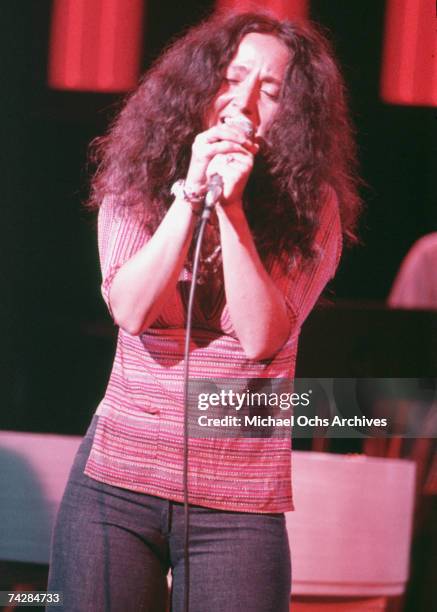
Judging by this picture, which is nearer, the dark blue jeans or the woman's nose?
the dark blue jeans

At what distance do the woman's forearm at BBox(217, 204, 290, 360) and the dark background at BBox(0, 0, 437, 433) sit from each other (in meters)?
0.58

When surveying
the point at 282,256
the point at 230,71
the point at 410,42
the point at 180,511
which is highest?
the point at 410,42

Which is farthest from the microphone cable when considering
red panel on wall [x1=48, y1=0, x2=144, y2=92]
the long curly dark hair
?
red panel on wall [x1=48, y1=0, x2=144, y2=92]

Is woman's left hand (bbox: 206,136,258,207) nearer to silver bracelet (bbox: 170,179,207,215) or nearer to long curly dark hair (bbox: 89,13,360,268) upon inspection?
silver bracelet (bbox: 170,179,207,215)

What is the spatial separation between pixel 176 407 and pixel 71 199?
0.81m

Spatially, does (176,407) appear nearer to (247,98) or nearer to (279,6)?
(247,98)

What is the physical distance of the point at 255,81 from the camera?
1.21 meters

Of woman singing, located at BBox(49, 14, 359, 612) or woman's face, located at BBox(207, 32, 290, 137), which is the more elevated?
woman's face, located at BBox(207, 32, 290, 137)

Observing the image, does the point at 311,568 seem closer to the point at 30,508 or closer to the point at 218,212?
the point at 30,508

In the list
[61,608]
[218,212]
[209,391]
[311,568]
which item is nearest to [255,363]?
[209,391]

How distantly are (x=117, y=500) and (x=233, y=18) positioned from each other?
2.36ft

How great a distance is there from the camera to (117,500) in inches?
41.5

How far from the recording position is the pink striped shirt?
3.48 feet

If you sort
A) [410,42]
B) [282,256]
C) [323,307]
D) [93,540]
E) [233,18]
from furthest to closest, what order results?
[323,307]
[410,42]
[233,18]
[282,256]
[93,540]
